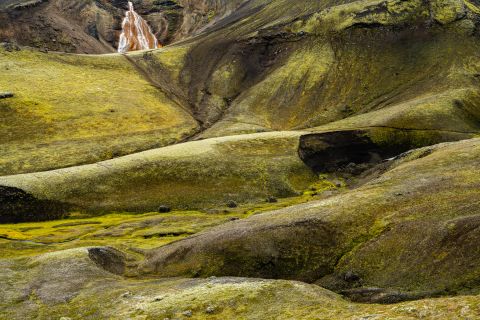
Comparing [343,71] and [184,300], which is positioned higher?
[343,71]

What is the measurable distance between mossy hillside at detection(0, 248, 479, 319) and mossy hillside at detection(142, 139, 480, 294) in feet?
18.7

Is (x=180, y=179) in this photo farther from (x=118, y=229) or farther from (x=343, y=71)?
(x=343, y=71)

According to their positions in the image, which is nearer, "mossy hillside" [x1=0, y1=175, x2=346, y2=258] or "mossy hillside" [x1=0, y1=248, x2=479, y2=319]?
"mossy hillside" [x1=0, y1=248, x2=479, y2=319]

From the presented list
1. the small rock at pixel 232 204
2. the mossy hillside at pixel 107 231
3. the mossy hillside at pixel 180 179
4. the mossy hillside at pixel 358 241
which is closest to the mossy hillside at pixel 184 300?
the mossy hillside at pixel 358 241

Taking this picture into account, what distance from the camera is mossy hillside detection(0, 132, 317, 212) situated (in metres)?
87.0

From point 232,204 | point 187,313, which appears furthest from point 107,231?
point 187,313

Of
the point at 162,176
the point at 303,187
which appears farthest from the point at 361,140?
the point at 162,176

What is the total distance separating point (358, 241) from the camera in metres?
39.9

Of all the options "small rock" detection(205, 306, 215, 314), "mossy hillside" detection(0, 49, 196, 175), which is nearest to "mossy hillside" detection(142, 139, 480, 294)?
"small rock" detection(205, 306, 215, 314)

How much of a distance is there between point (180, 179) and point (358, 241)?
58298 millimetres

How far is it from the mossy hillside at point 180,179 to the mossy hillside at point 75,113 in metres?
19.1

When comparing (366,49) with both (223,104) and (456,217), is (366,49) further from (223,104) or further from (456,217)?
(456,217)

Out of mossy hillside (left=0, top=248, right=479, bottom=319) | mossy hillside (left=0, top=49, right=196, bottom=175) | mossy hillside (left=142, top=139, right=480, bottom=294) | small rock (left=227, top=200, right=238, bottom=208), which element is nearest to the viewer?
mossy hillside (left=0, top=248, right=479, bottom=319)

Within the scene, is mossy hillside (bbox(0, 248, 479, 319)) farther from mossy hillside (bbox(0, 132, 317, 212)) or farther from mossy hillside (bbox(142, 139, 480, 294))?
mossy hillside (bbox(0, 132, 317, 212))
